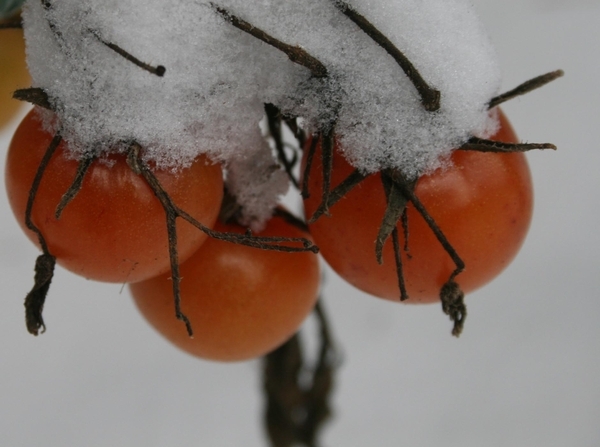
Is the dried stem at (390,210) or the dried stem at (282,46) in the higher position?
the dried stem at (282,46)

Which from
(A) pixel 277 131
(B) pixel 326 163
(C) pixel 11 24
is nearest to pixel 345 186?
(B) pixel 326 163

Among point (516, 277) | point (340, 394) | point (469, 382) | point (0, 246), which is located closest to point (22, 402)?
point (0, 246)

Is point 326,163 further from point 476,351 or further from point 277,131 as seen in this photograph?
point 476,351

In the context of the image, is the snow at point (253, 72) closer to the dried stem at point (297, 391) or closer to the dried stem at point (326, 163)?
the dried stem at point (326, 163)

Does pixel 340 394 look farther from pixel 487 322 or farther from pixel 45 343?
pixel 45 343

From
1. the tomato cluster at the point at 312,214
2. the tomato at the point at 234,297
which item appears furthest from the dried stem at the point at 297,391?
the tomato cluster at the point at 312,214

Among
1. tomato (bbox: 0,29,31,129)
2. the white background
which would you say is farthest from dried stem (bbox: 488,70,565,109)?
the white background
